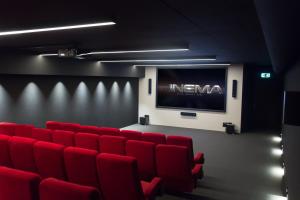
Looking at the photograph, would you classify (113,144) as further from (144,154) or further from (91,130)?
(91,130)

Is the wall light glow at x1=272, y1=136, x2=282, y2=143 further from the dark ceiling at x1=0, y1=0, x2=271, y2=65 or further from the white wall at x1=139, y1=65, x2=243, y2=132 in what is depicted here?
the dark ceiling at x1=0, y1=0, x2=271, y2=65

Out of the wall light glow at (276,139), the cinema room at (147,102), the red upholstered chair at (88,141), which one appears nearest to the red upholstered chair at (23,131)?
the cinema room at (147,102)

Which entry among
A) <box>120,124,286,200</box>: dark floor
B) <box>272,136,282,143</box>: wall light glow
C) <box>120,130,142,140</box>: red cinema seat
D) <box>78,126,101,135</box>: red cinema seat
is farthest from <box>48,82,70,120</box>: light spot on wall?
<box>272,136,282,143</box>: wall light glow

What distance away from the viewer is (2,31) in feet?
13.9

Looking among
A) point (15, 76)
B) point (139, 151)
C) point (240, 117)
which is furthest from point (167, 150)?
point (240, 117)

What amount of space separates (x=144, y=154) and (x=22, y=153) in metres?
1.98

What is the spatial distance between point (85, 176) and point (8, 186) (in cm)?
109

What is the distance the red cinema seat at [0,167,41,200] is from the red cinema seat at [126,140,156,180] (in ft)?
6.77

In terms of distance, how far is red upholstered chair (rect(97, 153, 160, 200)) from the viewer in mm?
3033

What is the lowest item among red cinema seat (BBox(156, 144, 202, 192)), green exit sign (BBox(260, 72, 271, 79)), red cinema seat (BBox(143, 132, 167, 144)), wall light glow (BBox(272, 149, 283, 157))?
wall light glow (BBox(272, 149, 283, 157))

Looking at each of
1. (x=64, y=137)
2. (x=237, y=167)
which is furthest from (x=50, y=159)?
(x=237, y=167)

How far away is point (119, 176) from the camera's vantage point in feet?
10.2

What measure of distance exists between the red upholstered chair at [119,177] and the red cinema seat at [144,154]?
3.00 ft

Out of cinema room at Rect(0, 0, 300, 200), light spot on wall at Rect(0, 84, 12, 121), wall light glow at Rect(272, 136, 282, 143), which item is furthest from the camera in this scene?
wall light glow at Rect(272, 136, 282, 143)
